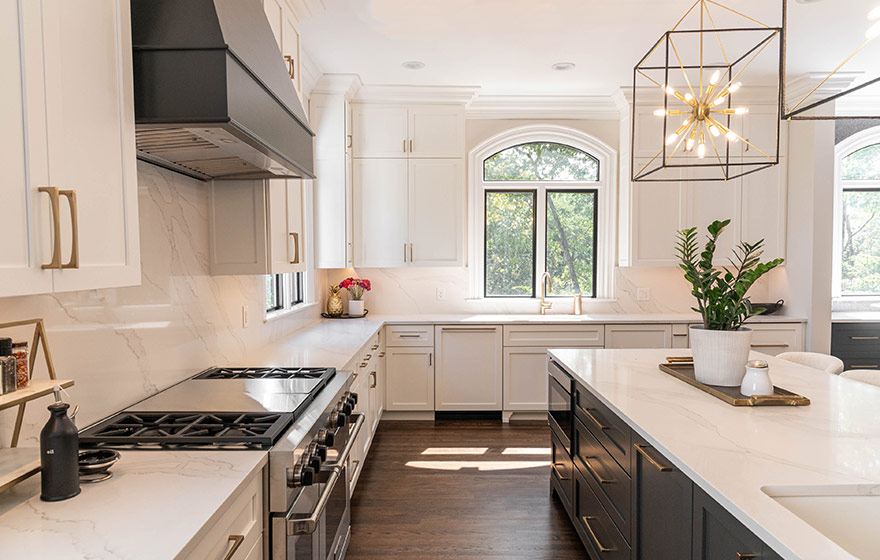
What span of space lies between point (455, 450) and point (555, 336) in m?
1.30

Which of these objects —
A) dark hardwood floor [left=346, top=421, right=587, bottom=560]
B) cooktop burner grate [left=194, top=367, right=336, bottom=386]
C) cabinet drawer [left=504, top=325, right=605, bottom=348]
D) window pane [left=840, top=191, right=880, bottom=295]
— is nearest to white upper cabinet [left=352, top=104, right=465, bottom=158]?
cabinet drawer [left=504, top=325, right=605, bottom=348]

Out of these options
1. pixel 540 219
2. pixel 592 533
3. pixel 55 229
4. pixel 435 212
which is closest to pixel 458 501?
pixel 592 533

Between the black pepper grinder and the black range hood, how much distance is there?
731 millimetres

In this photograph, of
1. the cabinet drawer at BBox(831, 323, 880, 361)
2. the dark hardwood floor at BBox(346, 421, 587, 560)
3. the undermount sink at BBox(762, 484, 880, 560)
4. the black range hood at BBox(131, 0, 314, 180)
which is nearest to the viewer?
the undermount sink at BBox(762, 484, 880, 560)

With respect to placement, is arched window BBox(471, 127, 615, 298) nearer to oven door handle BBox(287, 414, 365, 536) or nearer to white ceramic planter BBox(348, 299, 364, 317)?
white ceramic planter BBox(348, 299, 364, 317)

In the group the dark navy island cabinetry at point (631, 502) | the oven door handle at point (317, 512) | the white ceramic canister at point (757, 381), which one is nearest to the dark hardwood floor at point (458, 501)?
the dark navy island cabinetry at point (631, 502)

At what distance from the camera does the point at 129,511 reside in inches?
41.3

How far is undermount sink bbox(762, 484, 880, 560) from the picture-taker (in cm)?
115

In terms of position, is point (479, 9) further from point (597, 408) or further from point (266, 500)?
point (266, 500)

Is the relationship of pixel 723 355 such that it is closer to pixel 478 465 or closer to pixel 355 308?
pixel 478 465

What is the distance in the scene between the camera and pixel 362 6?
301 centimetres

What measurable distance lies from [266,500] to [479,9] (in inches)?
110

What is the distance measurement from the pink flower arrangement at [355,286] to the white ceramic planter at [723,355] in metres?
3.02

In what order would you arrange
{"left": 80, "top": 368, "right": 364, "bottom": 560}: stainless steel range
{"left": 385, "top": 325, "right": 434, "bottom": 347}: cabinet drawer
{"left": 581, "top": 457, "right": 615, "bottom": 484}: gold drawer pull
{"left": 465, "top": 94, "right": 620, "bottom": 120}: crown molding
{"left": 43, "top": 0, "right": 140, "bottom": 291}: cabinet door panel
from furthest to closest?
{"left": 465, "top": 94, "right": 620, "bottom": 120}: crown molding → {"left": 385, "top": 325, "right": 434, "bottom": 347}: cabinet drawer → {"left": 581, "top": 457, "right": 615, "bottom": 484}: gold drawer pull → {"left": 80, "top": 368, "right": 364, "bottom": 560}: stainless steel range → {"left": 43, "top": 0, "right": 140, "bottom": 291}: cabinet door panel
